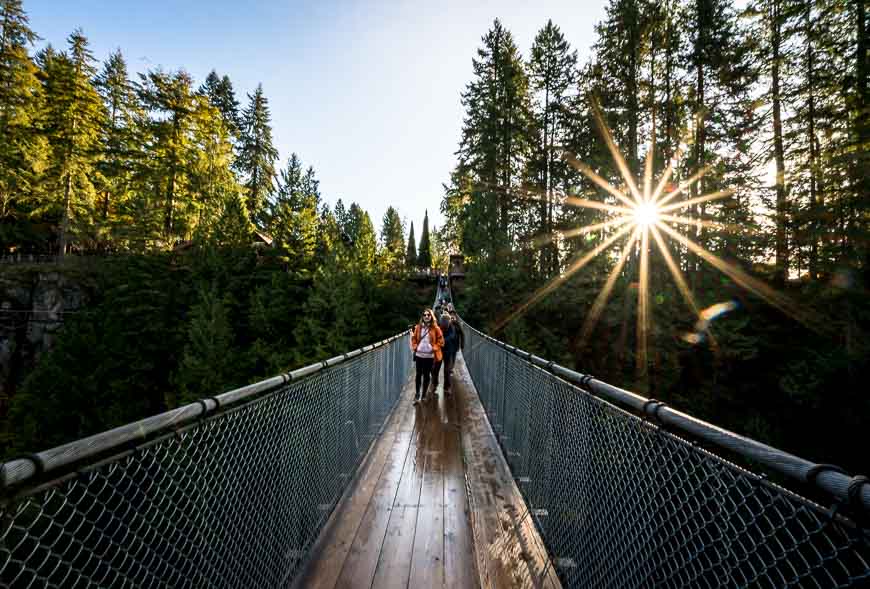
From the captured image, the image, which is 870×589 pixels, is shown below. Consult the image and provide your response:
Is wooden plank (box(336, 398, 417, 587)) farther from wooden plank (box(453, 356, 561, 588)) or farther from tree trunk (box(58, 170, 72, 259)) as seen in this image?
tree trunk (box(58, 170, 72, 259))

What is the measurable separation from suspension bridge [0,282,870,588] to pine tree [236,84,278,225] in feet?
124

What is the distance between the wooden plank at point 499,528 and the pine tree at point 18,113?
1290 inches

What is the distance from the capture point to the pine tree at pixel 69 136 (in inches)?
918

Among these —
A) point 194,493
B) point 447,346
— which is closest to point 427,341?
point 447,346

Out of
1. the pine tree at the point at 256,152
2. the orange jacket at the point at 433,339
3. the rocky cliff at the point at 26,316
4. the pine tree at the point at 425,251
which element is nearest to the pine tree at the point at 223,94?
the pine tree at the point at 256,152

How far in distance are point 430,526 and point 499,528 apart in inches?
23.7

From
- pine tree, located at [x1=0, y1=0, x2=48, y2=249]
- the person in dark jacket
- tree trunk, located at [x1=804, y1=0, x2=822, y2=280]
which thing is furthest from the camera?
pine tree, located at [x1=0, y1=0, x2=48, y2=249]

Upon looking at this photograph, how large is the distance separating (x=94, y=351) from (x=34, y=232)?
46.9 feet

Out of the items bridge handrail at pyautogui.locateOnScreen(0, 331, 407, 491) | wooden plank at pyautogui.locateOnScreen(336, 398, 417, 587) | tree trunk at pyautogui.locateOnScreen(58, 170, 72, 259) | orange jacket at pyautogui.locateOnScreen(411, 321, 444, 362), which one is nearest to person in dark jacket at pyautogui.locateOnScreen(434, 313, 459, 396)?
orange jacket at pyautogui.locateOnScreen(411, 321, 444, 362)

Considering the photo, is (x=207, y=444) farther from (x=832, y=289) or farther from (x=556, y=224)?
(x=556, y=224)

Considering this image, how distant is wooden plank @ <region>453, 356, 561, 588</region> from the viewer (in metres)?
2.53

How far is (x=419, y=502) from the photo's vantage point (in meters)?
3.48

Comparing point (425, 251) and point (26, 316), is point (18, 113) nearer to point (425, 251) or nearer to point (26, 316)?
point (26, 316)

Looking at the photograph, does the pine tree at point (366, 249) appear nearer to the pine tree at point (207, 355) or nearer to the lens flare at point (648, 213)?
the pine tree at point (207, 355)
